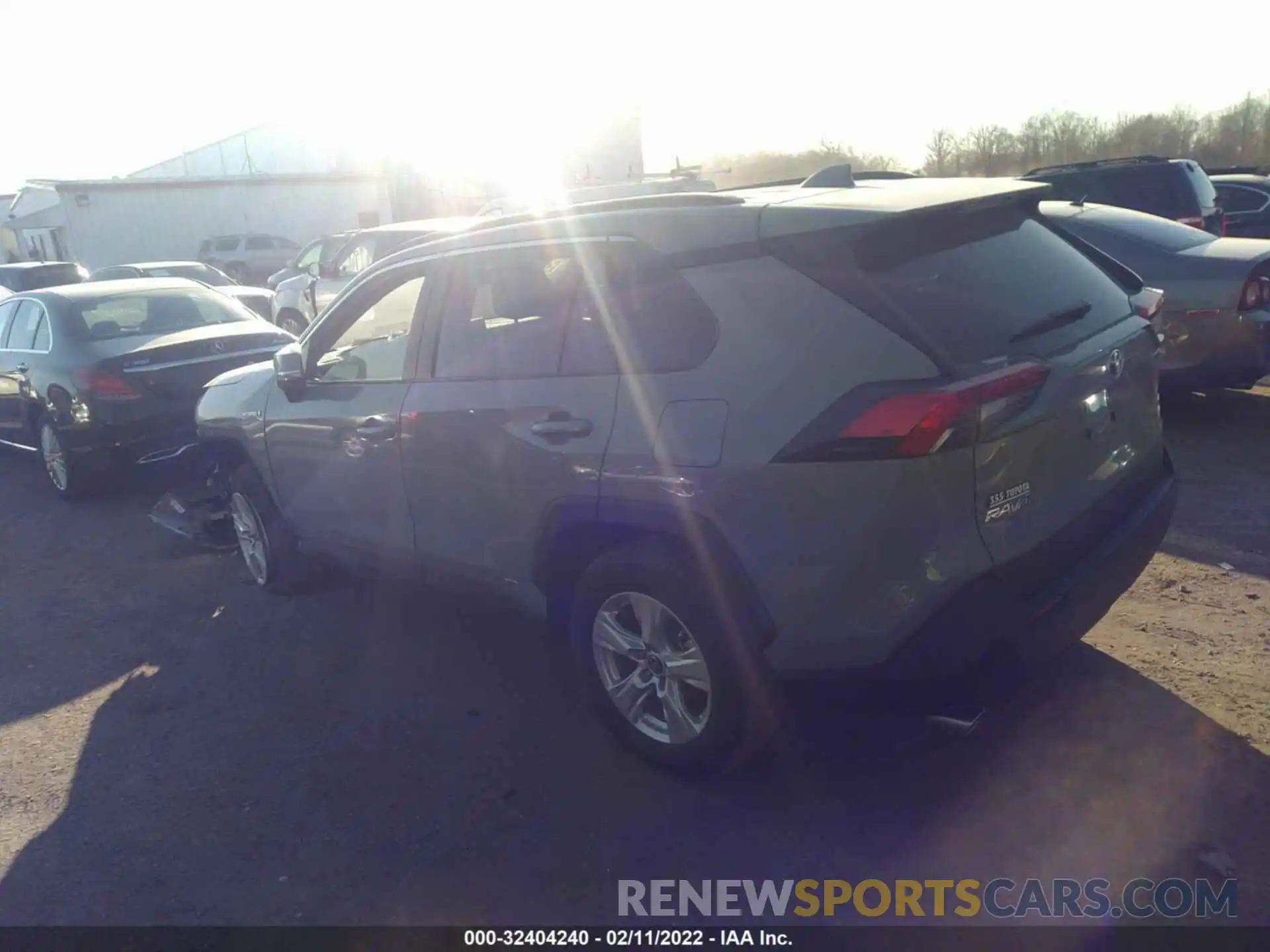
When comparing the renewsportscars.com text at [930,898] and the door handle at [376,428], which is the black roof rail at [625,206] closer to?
the door handle at [376,428]

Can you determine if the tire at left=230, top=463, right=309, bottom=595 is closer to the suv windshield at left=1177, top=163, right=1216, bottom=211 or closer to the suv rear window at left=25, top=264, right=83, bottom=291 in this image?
the suv windshield at left=1177, top=163, right=1216, bottom=211

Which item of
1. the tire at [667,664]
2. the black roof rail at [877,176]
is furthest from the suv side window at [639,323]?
the black roof rail at [877,176]

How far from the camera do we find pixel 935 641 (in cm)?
273

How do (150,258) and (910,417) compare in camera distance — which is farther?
(150,258)

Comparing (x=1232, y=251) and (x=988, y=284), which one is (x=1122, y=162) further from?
(x=988, y=284)

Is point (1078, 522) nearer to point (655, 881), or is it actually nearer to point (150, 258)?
point (655, 881)

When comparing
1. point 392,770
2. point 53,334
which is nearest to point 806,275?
point 392,770

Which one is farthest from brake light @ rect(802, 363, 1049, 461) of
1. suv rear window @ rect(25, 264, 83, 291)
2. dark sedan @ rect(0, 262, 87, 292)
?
dark sedan @ rect(0, 262, 87, 292)

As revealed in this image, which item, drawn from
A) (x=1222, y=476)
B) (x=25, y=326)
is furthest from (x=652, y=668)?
(x=25, y=326)

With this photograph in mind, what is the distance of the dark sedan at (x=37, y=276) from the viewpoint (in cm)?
1964

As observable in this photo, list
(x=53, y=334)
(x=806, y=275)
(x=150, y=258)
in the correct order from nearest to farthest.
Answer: (x=806, y=275) < (x=53, y=334) < (x=150, y=258)

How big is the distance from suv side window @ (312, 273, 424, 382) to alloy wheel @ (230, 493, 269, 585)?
1173 mm

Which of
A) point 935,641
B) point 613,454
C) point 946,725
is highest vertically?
point 613,454

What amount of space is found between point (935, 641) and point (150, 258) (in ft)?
116
